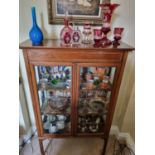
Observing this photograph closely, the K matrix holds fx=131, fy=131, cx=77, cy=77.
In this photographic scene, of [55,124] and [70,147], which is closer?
[55,124]

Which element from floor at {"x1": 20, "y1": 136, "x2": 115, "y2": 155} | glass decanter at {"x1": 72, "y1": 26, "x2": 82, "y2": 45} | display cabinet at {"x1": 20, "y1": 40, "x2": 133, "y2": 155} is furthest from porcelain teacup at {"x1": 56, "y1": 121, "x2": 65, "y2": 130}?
glass decanter at {"x1": 72, "y1": 26, "x2": 82, "y2": 45}

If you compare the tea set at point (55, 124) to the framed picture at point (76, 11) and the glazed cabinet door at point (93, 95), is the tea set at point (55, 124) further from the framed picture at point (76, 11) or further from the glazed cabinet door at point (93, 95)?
the framed picture at point (76, 11)

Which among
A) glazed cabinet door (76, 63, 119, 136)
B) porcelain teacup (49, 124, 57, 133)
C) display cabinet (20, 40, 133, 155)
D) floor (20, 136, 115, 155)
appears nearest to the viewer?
display cabinet (20, 40, 133, 155)

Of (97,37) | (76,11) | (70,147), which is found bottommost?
(70,147)

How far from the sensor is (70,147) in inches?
67.3

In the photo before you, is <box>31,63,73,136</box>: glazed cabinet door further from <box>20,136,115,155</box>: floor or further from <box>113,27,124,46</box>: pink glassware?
<box>113,27,124,46</box>: pink glassware

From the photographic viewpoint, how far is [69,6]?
1.26 meters

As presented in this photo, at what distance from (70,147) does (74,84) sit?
980mm

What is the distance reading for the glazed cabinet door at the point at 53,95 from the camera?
1.27 metres

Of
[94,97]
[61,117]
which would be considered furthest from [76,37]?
[61,117]

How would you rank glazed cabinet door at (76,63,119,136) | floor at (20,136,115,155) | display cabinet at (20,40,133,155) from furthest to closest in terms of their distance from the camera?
floor at (20,136,115,155) → glazed cabinet door at (76,63,119,136) → display cabinet at (20,40,133,155)

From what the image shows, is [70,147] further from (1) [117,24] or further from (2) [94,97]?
(1) [117,24]

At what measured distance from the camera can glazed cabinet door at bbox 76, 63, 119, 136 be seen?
4.11 ft
